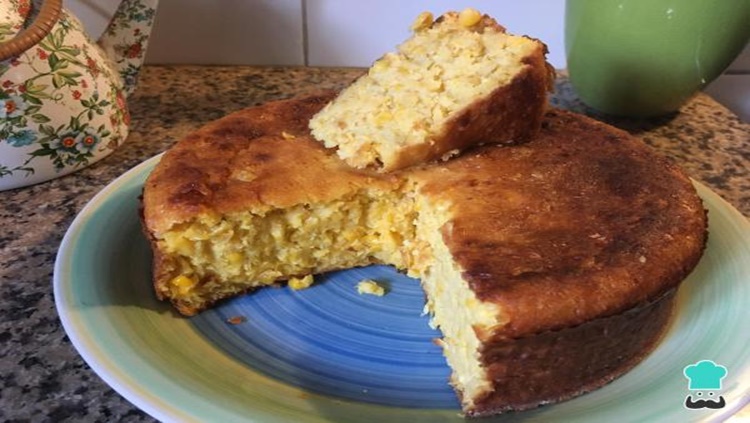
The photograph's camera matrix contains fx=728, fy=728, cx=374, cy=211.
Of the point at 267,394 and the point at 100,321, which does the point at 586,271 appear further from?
the point at 100,321

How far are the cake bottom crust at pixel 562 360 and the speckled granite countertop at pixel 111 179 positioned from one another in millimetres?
624

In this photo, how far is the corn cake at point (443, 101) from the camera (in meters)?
1.63

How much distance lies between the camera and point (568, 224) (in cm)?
139

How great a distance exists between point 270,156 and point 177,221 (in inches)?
11.6

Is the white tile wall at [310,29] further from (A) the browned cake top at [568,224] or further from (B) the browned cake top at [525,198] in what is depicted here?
(A) the browned cake top at [568,224]

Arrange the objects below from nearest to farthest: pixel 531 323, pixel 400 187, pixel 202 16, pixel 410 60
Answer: pixel 531 323 → pixel 400 187 → pixel 410 60 → pixel 202 16

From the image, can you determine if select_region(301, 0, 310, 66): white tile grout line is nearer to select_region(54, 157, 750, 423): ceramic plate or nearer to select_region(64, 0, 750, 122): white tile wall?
select_region(64, 0, 750, 122): white tile wall

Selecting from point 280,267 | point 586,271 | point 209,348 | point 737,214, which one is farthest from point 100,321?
point 737,214

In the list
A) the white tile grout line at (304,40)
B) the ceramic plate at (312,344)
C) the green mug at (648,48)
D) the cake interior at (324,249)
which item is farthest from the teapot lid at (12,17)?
the green mug at (648,48)

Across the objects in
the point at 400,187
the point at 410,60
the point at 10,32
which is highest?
the point at 10,32

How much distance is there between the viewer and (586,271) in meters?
1.26

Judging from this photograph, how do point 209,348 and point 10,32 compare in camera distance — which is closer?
point 209,348

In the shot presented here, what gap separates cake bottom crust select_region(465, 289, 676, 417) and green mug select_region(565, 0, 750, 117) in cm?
101
